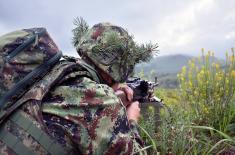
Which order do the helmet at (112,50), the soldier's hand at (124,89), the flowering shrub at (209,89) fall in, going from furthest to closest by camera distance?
the flowering shrub at (209,89)
the soldier's hand at (124,89)
the helmet at (112,50)

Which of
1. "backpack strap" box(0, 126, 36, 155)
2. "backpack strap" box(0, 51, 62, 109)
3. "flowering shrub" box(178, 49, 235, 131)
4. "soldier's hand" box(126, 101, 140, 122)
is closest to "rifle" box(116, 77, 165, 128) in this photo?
"soldier's hand" box(126, 101, 140, 122)

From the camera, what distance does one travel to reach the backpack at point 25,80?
8.46 ft

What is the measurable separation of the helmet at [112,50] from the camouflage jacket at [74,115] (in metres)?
0.33

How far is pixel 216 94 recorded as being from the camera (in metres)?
5.06

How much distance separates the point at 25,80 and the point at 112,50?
2.13 feet

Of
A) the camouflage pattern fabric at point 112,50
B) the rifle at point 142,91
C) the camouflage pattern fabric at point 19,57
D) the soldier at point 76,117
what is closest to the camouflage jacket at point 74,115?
the soldier at point 76,117

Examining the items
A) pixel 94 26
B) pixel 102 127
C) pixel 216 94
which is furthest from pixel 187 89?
pixel 102 127

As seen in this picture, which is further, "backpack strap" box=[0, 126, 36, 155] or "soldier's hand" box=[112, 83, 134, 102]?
"soldier's hand" box=[112, 83, 134, 102]

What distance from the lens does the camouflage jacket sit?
259 centimetres

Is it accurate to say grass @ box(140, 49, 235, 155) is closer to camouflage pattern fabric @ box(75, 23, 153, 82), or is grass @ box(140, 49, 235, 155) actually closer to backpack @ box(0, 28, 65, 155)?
camouflage pattern fabric @ box(75, 23, 153, 82)

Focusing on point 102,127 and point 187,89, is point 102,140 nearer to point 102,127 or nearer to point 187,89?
point 102,127

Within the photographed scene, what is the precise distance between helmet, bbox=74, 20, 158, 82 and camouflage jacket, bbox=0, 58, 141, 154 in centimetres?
33

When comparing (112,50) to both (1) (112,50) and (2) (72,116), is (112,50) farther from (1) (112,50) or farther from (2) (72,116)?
(2) (72,116)

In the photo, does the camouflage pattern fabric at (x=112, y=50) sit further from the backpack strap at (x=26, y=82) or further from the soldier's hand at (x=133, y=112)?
the backpack strap at (x=26, y=82)
